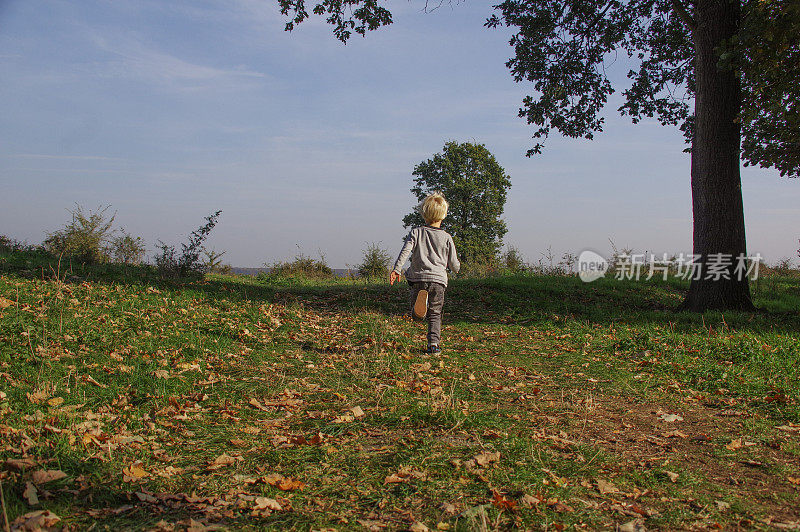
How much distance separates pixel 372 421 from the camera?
4980 mm

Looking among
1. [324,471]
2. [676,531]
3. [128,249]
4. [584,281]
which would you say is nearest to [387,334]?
[324,471]

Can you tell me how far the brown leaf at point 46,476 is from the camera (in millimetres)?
3453

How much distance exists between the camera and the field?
339 cm

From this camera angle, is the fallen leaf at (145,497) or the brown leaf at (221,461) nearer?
the fallen leaf at (145,497)

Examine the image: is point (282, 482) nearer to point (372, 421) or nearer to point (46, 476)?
point (372, 421)

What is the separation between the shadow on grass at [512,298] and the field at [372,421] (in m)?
0.86

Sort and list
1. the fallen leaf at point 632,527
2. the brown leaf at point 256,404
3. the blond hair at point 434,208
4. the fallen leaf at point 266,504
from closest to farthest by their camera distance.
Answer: the fallen leaf at point 632,527, the fallen leaf at point 266,504, the brown leaf at point 256,404, the blond hair at point 434,208

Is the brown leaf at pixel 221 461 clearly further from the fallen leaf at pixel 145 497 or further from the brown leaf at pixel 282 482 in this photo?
the fallen leaf at pixel 145 497

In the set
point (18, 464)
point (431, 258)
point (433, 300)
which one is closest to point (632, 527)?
point (18, 464)

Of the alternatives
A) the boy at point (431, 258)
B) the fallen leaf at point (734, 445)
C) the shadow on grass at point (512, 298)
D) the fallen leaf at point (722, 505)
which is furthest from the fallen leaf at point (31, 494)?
the shadow on grass at point (512, 298)

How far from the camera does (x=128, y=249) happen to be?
1734 cm

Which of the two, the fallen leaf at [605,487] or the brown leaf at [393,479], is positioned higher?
the fallen leaf at [605,487]

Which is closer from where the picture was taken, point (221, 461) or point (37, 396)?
point (221, 461)

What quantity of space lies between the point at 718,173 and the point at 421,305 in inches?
349
